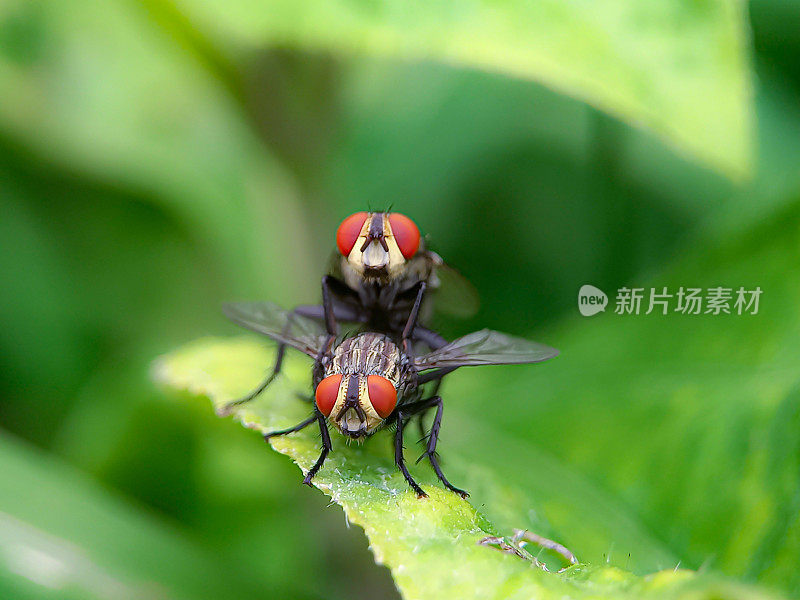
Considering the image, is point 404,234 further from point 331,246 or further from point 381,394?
point 331,246

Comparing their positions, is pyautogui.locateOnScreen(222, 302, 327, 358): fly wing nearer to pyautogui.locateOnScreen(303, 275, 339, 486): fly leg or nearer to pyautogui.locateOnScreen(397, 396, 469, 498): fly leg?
pyautogui.locateOnScreen(303, 275, 339, 486): fly leg

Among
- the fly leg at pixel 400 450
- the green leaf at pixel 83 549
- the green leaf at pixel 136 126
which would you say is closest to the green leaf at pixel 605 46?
the fly leg at pixel 400 450

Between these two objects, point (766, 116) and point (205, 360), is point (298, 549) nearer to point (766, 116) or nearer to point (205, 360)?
point (205, 360)

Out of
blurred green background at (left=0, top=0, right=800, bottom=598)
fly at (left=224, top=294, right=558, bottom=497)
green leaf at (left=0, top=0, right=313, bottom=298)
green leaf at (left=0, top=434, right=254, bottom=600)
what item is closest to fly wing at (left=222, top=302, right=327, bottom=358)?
fly at (left=224, top=294, right=558, bottom=497)

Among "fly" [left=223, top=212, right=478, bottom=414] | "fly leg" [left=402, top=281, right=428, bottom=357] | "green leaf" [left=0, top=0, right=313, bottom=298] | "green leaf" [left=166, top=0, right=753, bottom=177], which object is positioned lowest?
"fly leg" [left=402, top=281, right=428, bottom=357]

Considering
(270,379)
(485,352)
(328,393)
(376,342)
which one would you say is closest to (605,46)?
(485,352)

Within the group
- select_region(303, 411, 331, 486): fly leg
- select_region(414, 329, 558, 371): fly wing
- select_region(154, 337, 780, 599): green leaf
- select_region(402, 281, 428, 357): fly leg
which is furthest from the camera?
select_region(402, 281, 428, 357): fly leg
